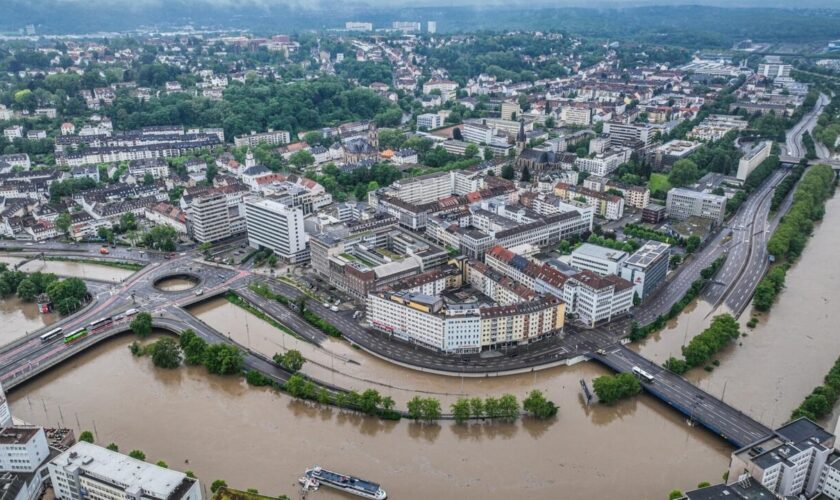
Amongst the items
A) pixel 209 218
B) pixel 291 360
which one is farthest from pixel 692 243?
pixel 209 218

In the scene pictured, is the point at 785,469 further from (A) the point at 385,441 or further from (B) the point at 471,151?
(B) the point at 471,151

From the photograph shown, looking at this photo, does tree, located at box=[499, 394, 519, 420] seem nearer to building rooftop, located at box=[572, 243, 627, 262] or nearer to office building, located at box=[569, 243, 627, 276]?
office building, located at box=[569, 243, 627, 276]

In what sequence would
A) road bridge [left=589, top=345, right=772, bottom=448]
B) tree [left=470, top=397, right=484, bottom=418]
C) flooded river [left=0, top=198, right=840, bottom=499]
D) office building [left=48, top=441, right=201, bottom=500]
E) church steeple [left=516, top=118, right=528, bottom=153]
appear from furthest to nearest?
church steeple [left=516, top=118, right=528, bottom=153]
tree [left=470, top=397, right=484, bottom=418]
road bridge [left=589, top=345, right=772, bottom=448]
flooded river [left=0, top=198, right=840, bottom=499]
office building [left=48, top=441, right=201, bottom=500]

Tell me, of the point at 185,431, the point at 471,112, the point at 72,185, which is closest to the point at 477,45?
the point at 471,112

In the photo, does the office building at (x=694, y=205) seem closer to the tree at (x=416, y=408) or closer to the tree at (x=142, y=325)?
the tree at (x=416, y=408)

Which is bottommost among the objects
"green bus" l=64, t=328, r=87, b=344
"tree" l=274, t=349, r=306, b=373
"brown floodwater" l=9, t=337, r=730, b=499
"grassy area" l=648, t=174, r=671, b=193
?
"brown floodwater" l=9, t=337, r=730, b=499

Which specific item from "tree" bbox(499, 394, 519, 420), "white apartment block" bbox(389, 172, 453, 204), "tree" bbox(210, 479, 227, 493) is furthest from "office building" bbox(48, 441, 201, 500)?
"white apartment block" bbox(389, 172, 453, 204)
